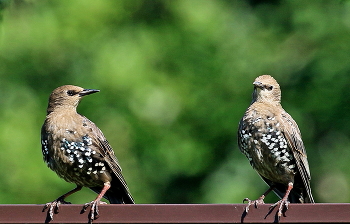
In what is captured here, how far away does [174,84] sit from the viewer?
10.1m

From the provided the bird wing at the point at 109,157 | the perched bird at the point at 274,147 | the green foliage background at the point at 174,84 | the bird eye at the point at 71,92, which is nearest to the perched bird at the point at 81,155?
the bird wing at the point at 109,157

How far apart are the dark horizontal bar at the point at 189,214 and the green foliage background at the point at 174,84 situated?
17.4ft

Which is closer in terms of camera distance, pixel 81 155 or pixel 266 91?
pixel 81 155

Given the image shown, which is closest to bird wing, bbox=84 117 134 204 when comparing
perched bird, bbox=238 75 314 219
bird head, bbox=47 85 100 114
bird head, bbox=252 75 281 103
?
bird head, bbox=47 85 100 114

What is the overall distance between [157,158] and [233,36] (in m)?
2.23

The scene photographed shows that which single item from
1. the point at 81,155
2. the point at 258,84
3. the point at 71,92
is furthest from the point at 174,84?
the point at 81,155

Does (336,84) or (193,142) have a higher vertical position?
(336,84)

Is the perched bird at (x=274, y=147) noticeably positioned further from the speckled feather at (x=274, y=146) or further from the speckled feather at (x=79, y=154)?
the speckled feather at (x=79, y=154)

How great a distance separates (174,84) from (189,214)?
6.53 meters

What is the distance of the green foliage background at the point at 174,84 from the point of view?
9.38m

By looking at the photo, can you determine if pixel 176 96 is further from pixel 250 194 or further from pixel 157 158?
pixel 250 194

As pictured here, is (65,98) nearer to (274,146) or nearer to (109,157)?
(109,157)

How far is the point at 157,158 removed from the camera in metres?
10.0

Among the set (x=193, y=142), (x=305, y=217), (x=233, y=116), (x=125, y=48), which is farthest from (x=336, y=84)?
(x=305, y=217)
